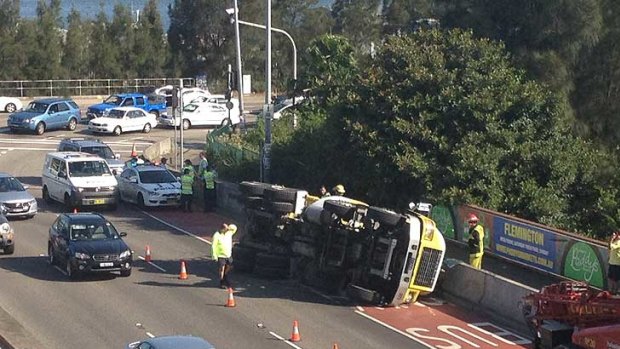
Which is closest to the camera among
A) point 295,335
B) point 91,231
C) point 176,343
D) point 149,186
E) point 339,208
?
point 176,343

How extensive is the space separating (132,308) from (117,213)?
13.3 meters

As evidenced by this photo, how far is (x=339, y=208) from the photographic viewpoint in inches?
936

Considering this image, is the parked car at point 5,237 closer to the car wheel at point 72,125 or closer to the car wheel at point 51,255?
the car wheel at point 51,255

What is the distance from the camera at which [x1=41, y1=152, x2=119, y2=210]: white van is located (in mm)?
34812

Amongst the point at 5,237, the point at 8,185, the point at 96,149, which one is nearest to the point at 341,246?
the point at 5,237

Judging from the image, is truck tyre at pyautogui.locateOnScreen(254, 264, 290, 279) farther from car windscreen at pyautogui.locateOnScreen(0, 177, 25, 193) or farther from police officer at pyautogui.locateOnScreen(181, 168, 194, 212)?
car windscreen at pyautogui.locateOnScreen(0, 177, 25, 193)

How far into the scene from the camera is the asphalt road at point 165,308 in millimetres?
20406

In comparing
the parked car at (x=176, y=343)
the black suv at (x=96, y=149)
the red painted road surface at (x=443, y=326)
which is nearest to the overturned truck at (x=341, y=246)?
the red painted road surface at (x=443, y=326)

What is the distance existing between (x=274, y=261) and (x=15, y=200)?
10705 mm

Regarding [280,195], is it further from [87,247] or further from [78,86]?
[78,86]

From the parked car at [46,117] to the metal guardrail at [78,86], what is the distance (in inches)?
622

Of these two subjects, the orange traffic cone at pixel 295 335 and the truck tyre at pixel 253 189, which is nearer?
the orange traffic cone at pixel 295 335

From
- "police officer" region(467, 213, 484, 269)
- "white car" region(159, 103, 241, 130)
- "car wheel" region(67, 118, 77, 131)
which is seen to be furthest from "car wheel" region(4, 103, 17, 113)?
"police officer" region(467, 213, 484, 269)

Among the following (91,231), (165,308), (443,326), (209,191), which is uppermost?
(91,231)
